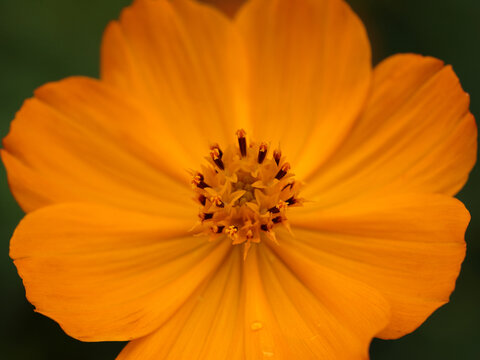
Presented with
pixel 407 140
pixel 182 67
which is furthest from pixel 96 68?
pixel 407 140

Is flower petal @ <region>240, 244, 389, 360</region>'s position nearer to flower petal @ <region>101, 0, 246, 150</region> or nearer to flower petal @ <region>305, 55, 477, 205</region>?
flower petal @ <region>305, 55, 477, 205</region>

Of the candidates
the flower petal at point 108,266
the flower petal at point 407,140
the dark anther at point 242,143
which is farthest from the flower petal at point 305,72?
the flower petal at point 108,266

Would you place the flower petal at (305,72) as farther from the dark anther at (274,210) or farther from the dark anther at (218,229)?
the dark anther at (218,229)

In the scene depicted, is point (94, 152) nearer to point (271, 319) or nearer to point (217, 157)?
point (217, 157)

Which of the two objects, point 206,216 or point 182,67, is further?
point 182,67

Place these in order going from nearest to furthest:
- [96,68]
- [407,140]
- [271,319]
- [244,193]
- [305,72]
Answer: [271,319] → [244,193] → [407,140] → [305,72] → [96,68]

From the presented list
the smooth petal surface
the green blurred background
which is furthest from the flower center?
the green blurred background

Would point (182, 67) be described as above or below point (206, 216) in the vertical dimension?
above

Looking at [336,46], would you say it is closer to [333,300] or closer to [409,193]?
[409,193]
